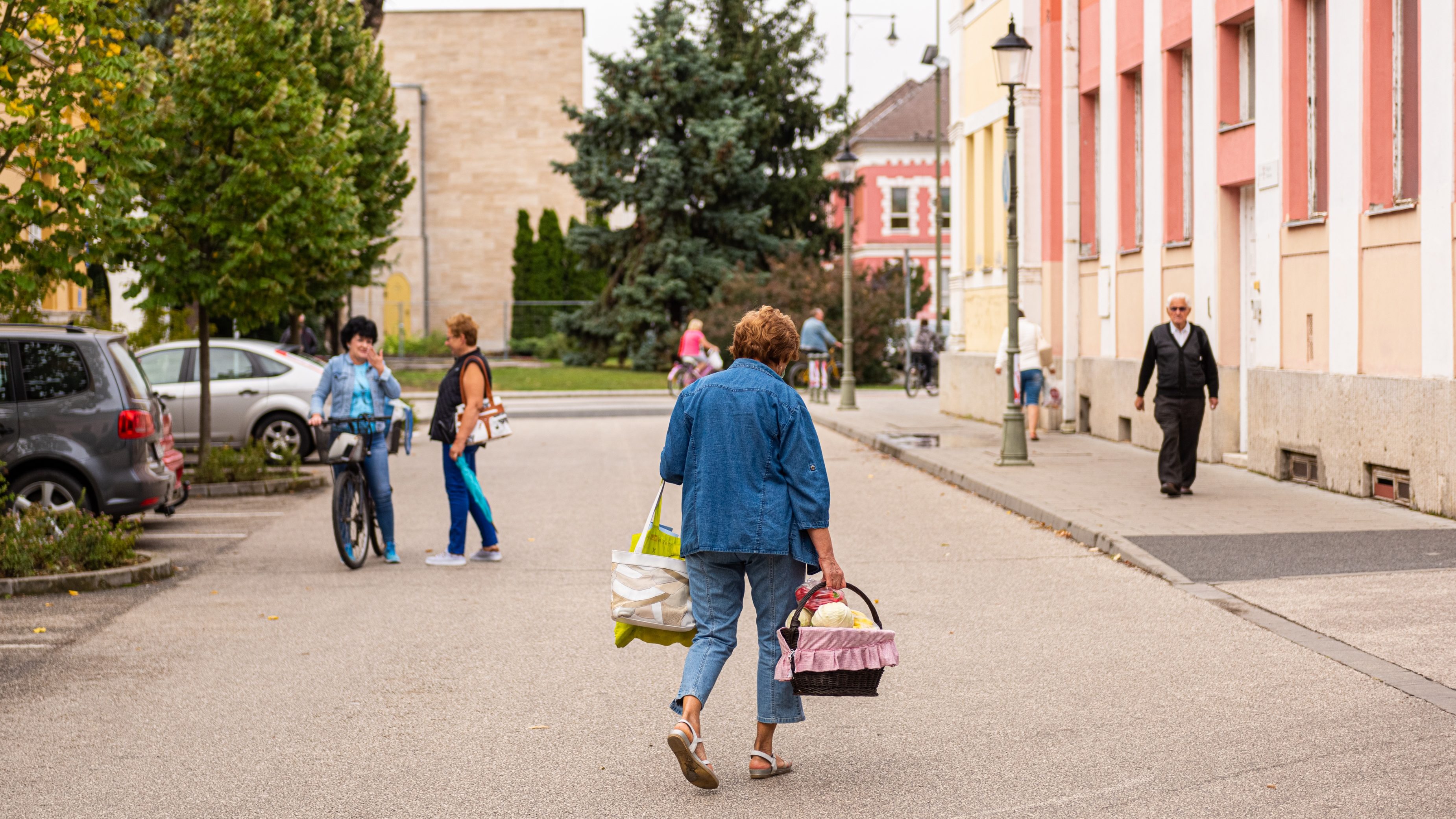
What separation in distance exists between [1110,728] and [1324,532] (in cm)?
574

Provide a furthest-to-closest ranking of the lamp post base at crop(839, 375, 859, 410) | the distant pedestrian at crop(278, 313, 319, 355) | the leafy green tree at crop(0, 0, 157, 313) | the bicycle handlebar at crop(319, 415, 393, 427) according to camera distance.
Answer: the distant pedestrian at crop(278, 313, 319, 355) → the lamp post base at crop(839, 375, 859, 410) → the leafy green tree at crop(0, 0, 157, 313) → the bicycle handlebar at crop(319, 415, 393, 427)

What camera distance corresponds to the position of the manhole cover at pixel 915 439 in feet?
68.8

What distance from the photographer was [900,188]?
6862 cm

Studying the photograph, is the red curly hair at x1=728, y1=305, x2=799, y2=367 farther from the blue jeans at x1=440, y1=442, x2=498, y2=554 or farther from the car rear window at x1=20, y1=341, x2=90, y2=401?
the car rear window at x1=20, y1=341, x2=90, y2=401

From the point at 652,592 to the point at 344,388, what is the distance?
617 centimetres

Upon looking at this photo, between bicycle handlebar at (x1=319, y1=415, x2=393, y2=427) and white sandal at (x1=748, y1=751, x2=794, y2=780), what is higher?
bicycle handlebar at (x1=319, y1=415, x2=393, y2=427)

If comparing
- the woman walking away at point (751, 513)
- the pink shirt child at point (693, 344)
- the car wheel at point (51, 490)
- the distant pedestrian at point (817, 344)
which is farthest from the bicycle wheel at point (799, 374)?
the woman walking away at point (751, 513)

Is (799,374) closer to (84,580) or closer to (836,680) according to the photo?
(84,580)

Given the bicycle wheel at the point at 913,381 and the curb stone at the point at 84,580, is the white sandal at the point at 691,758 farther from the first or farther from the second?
the bicycle wheel at the point at 913,381

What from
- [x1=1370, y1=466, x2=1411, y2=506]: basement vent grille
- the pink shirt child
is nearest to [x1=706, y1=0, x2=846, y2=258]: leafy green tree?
the pink shirt child

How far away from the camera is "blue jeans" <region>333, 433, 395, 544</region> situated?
1130 cm

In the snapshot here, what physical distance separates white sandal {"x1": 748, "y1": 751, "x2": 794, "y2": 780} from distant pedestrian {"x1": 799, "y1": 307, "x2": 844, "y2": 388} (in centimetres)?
2547

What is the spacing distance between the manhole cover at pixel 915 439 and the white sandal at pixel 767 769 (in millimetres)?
14819

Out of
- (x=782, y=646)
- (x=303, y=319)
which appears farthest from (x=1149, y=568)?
(x=303, y=319)
